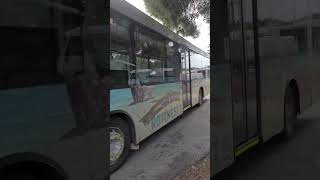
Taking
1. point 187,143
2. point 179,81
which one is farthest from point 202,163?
point 179,81

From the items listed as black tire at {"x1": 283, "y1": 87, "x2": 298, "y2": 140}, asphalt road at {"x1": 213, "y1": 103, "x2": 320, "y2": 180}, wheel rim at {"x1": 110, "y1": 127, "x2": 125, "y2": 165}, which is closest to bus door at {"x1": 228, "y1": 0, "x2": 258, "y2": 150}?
asphalt road at {"x1": 213, "y1": 103, "x2": 320, "y2": 180}

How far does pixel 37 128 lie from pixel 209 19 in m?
2.34

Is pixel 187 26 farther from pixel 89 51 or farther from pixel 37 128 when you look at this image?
pixel 37 128

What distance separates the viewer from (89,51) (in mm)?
2732

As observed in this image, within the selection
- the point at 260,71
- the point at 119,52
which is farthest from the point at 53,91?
the point at 260,71

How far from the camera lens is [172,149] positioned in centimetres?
365

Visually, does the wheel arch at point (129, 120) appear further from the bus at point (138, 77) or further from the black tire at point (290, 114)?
the black tire at point (290, 114)

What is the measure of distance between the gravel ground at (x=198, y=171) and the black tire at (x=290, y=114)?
3309 mm

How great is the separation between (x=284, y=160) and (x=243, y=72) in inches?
78.0

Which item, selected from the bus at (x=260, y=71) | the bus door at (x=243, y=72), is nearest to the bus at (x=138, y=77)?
the bus at (x=260, y=71)

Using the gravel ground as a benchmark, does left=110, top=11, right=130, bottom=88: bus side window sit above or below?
above

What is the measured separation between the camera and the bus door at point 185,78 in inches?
165

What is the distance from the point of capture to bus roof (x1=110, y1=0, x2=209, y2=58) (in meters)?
2.92

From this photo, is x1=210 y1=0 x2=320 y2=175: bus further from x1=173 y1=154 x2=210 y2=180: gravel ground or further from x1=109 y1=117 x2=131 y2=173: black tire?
x1=109 y1=117 x2=131 y2=173: black tire
